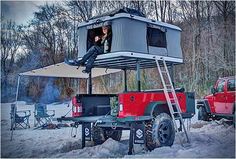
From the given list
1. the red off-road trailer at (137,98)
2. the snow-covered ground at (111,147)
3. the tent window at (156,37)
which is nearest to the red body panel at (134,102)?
the red off-road trailer at (137,98)

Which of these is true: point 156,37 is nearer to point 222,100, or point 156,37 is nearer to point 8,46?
point 222,100

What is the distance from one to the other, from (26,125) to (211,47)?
5277 millimetres

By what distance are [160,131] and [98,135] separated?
1501mm

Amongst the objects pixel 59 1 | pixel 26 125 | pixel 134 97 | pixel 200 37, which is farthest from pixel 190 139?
pixel 26 125

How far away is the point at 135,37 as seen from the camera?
16.0 ft

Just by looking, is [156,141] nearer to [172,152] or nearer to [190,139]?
[172,152]

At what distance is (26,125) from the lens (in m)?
8.34

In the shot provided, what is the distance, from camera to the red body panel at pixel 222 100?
6.51 meters

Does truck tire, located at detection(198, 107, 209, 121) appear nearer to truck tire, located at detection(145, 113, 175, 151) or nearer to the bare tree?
truck tire, located at detection(145, 113, 175, 151)

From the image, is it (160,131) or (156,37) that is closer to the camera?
(160,131)

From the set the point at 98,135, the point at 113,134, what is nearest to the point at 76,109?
the point at 98,135

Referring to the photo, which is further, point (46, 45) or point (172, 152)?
point (46, 45)

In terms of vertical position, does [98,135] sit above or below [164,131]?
below

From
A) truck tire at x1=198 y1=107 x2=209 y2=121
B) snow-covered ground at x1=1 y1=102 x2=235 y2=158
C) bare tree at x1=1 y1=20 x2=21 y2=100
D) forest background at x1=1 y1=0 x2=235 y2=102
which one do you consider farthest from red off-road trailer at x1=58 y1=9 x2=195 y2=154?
truck tire at x1=198 y1=107 x2=209 y2=121
